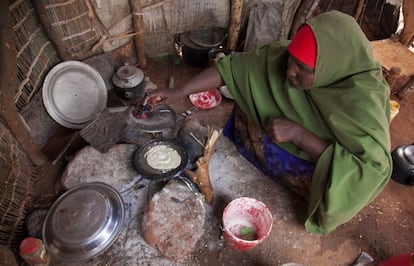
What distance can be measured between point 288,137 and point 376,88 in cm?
58

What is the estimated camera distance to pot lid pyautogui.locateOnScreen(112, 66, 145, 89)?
117 inches

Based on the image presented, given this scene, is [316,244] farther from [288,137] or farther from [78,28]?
[78,28]

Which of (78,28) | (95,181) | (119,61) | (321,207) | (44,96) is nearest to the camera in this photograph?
(321,207)

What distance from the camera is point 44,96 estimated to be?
8.37 feet

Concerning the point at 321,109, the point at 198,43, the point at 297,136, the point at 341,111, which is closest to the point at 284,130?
the point at 297,136

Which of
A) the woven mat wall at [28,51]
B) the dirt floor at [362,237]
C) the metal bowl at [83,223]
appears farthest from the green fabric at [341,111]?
the woven mat wall at [28,51]

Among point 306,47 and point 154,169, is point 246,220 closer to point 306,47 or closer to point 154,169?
point 154,169

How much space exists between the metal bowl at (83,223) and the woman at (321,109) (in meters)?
0.91

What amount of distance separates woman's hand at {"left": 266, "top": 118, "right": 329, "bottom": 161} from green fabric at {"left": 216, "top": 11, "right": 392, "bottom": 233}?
0.07m

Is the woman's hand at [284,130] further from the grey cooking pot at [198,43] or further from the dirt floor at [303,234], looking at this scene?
the grey cooking pot at [198,43]

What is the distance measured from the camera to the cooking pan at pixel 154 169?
212 cm

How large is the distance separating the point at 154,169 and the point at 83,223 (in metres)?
0.58

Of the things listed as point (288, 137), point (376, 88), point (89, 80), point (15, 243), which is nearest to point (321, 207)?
point (288, 137)

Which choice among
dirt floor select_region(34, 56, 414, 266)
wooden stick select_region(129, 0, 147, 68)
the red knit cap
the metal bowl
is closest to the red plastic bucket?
dirt floor select_region(34, 56, 414, 266)
